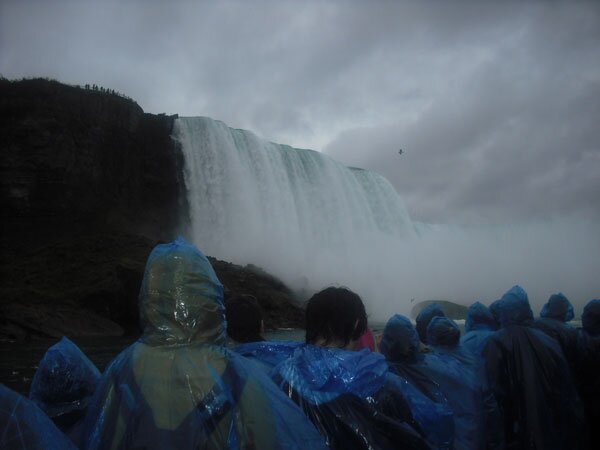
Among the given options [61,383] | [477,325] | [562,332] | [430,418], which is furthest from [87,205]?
[430,418]

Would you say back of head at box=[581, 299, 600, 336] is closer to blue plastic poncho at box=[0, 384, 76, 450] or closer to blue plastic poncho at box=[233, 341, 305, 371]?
blue plastic poncho at box=[233, 341, 305, 371]

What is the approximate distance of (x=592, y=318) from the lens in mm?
3225

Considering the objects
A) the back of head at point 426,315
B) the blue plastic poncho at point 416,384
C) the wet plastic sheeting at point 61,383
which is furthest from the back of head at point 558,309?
the wet plastic sheeting at point 61,383

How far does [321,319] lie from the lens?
1.77 metres

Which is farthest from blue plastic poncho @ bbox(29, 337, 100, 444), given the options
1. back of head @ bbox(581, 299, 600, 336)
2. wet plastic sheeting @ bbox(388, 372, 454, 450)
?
back of head @ bbox(581, 299, 600, 336)

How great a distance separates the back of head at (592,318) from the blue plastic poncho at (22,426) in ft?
11.2

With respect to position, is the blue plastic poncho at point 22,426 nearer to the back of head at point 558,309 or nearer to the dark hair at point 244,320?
the dark hair at point 244,320

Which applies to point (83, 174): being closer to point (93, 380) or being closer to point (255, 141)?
point (255, 141)

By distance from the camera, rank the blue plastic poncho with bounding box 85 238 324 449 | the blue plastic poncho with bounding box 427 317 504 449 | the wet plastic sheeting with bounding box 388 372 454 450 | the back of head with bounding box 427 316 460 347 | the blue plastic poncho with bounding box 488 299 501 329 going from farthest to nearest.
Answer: the blue plastic poncho with bounding box 488 299 501 329 < the back of head with bounding box 427 316 460 347 < the blue plastic poncho with bounding box 427 317 504 449 < the wet plastic sheeting with bounding box 388 372 454 450 < the blue plastic poncho with bounding box 85 238 324 449

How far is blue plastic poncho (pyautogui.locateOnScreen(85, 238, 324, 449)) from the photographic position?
1292 millimetres

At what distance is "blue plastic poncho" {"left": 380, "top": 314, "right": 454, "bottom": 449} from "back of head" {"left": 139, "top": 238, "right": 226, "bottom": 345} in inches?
28.2

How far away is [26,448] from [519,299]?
285 cm

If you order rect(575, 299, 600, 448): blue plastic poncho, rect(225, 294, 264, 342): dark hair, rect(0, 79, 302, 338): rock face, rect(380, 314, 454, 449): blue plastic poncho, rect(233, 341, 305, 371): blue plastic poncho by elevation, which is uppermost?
rect(0, 79, 302, 338): rock face

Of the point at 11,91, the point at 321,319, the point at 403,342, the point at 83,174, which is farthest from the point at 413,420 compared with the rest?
the point at 11,91
